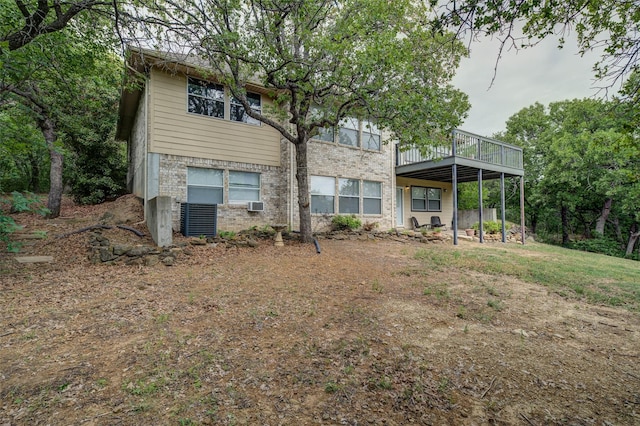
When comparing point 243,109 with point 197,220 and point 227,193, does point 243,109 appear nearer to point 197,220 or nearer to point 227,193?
point 227,193

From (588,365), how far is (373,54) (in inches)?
246

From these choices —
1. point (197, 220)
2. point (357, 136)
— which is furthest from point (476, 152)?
point (197, 220)

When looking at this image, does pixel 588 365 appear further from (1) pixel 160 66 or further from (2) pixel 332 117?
(1) pixel 160 66

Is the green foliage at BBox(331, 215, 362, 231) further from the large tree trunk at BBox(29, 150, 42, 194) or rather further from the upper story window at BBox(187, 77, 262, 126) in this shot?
the large tree trunk at BBox(29, 150, 42, 194)

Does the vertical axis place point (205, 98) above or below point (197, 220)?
above

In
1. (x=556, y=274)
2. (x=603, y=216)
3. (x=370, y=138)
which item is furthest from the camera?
(x=603, y=216)

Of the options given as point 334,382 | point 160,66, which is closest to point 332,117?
point 160,66

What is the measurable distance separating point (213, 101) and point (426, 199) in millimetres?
11263

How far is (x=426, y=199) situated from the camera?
600 inches

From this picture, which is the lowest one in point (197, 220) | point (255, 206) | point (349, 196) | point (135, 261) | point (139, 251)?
point (135, 261)

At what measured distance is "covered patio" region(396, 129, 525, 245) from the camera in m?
10.9

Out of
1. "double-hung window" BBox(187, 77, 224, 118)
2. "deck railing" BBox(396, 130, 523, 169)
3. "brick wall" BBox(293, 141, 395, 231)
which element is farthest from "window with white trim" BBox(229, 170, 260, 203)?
"deck railing" BBox(396, 130, 523, 169)

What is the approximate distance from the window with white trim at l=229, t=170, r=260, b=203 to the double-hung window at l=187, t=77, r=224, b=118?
200cm

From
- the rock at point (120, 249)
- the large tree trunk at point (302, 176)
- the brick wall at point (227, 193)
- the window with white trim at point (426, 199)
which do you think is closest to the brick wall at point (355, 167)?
Answer: the brick wall at point (227, 193)
